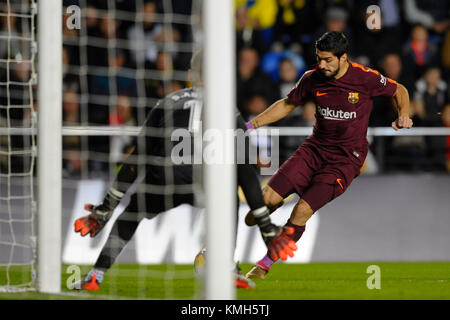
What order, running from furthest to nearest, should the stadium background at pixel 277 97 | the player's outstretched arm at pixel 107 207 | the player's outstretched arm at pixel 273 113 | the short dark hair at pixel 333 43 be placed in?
the stadium background at pixel 277 97, the player's outstretched arm at pixel 273 113, the short dark hair at pixel 333 43, the player's outstretched arm at pixel 107 207

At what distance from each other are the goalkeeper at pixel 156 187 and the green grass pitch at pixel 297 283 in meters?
0.30

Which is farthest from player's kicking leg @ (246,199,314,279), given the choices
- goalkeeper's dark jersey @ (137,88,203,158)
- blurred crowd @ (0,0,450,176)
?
blurred crowd @ (0,0,450,176)

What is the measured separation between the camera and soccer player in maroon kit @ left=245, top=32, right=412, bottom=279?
691 cm

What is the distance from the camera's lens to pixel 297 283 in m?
6.93

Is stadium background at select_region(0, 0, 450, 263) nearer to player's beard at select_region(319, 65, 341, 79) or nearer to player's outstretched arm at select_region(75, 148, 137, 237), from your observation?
player's beard at select_region(319, 65, 341, 79)

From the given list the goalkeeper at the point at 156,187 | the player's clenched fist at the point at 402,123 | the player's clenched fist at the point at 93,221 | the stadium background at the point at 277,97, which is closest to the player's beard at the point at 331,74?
the player's clenched fist at the point at 402,123

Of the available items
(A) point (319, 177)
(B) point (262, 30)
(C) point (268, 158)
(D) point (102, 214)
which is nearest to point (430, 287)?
(A) point (319, 177)

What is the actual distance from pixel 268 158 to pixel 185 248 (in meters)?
1.22

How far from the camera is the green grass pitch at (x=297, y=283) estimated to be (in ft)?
19.4

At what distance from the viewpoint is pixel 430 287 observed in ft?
21.8

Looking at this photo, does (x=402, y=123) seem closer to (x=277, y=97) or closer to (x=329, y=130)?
(x=329, y=130)

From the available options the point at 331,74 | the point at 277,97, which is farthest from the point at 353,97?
the point at 277,97

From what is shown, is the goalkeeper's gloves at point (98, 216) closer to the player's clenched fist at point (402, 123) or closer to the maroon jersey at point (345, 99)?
the maroon jersey at point (345, 99)

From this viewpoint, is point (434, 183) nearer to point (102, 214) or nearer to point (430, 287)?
point (430, 287)
